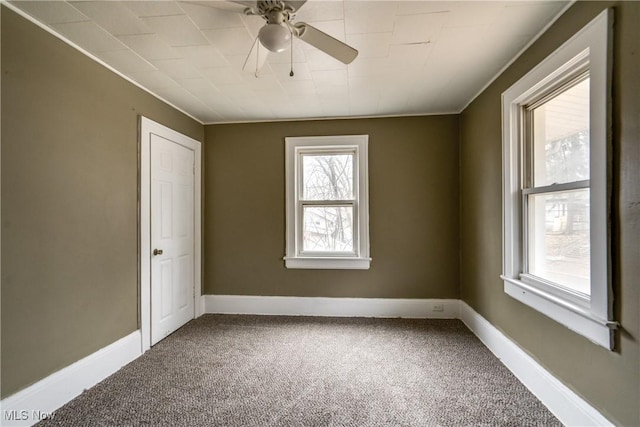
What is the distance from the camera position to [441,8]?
5.12 feet

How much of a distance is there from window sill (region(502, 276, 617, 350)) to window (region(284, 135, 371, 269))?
5.20ft

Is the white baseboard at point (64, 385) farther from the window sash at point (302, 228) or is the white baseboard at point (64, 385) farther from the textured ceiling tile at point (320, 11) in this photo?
the textured ceiling tile at point (320, 11)

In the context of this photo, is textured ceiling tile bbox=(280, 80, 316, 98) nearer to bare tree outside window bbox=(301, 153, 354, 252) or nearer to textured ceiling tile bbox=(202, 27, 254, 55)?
textured ceiling tile bbox=(202, 27, 254, 55)

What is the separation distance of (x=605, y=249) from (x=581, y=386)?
0.77 meters

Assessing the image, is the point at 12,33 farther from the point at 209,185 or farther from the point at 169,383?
the point at 169,383

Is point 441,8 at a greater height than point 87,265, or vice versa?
point 441,8

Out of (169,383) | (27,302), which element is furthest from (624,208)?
A: (27,302)

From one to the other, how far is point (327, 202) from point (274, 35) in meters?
2.19

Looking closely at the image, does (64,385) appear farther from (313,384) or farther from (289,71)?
(289,71)

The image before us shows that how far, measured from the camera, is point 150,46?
6.26 ft

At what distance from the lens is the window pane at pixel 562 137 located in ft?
5.12

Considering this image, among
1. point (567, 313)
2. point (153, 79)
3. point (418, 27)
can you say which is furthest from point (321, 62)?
point (567, 313)

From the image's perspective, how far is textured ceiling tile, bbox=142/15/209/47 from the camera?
5.40 ft

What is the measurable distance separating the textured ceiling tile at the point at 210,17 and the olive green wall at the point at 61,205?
3.07 feet
